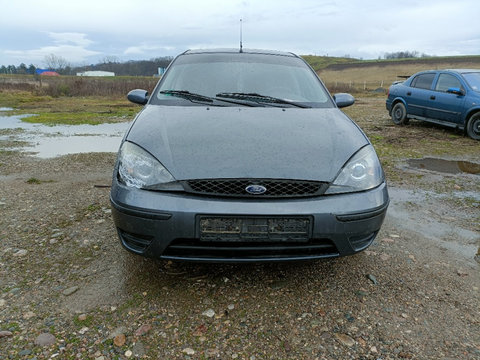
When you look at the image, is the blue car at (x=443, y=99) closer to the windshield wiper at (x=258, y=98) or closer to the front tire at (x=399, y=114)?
the front tire at (x=399, y=114)

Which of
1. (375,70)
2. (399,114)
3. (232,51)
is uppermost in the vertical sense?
(375,70)

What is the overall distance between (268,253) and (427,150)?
611 centimetres

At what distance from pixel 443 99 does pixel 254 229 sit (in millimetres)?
8220

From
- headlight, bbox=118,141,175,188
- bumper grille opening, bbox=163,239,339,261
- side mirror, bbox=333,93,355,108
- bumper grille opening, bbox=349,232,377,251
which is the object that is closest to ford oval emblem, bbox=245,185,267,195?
bumper grille opening, bbox=163,239,339,261

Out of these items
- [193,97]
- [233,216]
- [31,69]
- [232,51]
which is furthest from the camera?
[31,69]

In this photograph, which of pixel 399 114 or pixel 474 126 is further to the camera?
pixel 399 114

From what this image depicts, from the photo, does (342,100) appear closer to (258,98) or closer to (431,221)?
(258,98)

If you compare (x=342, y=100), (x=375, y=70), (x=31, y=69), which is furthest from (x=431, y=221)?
(x=31, y=69)

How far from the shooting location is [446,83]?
847 cm

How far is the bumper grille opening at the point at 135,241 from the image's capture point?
203cm

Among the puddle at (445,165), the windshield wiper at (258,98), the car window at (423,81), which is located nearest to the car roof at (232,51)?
the windshield wiper at (258,98)

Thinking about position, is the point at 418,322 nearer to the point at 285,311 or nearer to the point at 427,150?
the point at 285,311

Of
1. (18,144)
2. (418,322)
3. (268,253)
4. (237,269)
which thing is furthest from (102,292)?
(18,144)

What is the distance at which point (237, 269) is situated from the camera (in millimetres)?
2482
